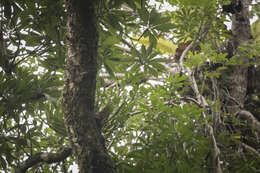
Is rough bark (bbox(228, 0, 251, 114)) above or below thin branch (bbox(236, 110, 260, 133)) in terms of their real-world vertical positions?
above

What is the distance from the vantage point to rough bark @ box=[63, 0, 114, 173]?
37.6 inches

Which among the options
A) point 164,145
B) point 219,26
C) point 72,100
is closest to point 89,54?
point 72,100

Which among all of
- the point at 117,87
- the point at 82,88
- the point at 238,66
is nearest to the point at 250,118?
the point at 238,66

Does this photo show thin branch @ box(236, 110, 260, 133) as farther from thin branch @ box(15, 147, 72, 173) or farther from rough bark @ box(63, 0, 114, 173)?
thin branch @ box(15, 147, 72, 173)

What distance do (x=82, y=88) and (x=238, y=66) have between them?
1533 mm

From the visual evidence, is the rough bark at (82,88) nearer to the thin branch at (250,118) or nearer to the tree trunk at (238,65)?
the thin branch at (250,118)

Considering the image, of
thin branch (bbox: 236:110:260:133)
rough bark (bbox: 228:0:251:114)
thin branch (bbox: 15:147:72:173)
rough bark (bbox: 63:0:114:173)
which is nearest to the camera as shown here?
rough bark (bbox: 63:0:114:173)

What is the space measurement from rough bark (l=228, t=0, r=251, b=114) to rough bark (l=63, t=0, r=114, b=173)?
112cm

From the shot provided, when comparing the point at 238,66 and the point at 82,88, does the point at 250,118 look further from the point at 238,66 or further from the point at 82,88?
the point at 82,88

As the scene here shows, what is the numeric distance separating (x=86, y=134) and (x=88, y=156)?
89 mm

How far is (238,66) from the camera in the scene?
200 cm

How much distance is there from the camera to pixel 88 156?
95 cm

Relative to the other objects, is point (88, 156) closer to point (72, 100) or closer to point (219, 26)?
point (72, 100)

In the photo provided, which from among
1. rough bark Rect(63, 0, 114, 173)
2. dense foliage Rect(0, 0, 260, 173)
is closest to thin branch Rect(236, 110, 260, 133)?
dense foliage Rect(0, 0, 260, 173)
